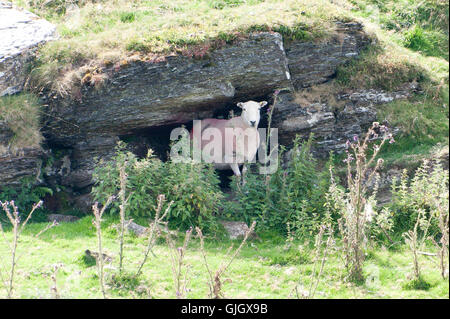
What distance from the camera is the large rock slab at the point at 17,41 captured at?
42.5 feet

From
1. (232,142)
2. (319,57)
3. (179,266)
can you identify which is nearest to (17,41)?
(232,142)

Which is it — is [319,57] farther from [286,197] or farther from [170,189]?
[170,189]

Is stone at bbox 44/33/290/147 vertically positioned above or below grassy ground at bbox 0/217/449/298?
above

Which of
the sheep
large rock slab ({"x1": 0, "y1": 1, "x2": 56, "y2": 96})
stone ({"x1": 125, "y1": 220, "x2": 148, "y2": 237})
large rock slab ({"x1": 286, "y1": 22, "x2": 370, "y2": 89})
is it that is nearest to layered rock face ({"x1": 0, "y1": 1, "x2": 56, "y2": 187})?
large rock slab ({"x1": 0, "y1": 1, "x2": 56, "y2": 96})

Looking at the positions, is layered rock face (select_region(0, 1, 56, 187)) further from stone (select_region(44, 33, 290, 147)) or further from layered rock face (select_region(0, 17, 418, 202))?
stone (select_region(44, 33, 290, 147))

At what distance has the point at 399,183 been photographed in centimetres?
1199

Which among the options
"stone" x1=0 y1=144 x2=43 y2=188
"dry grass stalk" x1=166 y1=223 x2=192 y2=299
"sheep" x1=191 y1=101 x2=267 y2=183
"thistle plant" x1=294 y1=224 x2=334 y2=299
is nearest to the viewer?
"dry grass stalk" x1=166 y1=223 x2=192 y2=299

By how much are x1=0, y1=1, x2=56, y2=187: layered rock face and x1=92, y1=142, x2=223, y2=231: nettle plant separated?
1818mm

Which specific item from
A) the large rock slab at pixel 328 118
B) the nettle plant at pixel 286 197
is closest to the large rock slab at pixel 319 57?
the large rock slab at pixel 328 118

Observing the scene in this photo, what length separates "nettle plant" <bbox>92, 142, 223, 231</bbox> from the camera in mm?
11203

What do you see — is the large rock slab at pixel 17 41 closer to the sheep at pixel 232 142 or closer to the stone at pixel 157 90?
the stone at pixel 157 90

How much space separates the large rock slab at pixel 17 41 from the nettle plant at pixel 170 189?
3374mm

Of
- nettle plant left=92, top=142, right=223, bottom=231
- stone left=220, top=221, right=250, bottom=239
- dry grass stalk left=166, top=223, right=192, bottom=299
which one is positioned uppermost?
dry grass stalk left=166, top=223, right=192, bottom=299

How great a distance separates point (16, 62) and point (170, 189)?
5397 mm
